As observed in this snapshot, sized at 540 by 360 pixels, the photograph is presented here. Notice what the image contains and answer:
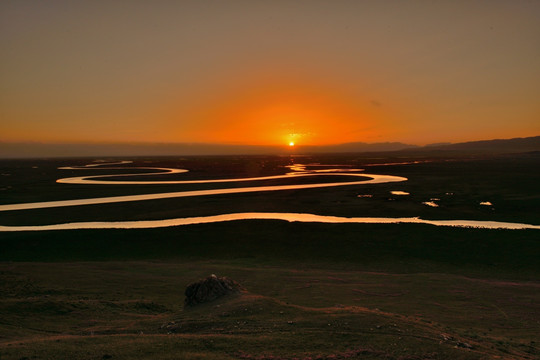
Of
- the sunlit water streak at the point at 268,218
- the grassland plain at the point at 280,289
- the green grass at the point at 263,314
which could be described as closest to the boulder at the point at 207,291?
the green grass at the point at 263,314

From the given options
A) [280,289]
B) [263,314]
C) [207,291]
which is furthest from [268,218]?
[263,314]

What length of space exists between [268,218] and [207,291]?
28051 millimetres

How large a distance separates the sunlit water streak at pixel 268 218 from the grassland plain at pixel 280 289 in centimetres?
246

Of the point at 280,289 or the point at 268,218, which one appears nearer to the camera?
the point at 280,289

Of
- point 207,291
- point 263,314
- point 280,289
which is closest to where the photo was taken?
Answer: point 263,314

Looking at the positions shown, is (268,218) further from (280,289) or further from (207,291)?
(207,291)

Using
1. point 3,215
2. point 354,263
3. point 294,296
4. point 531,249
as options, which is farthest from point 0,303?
point 3,215

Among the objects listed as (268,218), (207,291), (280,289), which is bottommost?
(280,289)

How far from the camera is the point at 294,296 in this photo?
776 inches

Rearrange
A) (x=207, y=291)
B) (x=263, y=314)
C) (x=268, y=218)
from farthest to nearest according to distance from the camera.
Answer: (x=268, y=218), (x=207, y=291), (x=263, y=314)

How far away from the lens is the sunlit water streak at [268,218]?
→ 4000cm

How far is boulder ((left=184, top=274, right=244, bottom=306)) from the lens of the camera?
17.2 m

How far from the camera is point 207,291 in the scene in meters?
17.4

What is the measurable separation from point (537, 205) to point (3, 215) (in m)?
76.0
